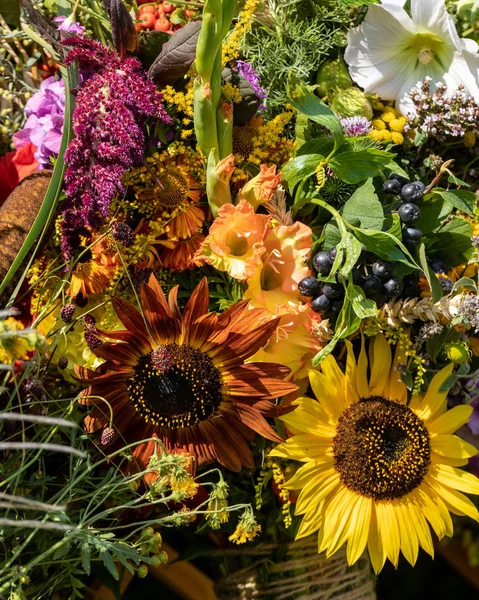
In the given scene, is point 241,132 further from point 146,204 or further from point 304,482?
point 304,482

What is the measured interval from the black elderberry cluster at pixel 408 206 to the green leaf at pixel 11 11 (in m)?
0.66

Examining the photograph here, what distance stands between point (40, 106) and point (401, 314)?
0.60 metres

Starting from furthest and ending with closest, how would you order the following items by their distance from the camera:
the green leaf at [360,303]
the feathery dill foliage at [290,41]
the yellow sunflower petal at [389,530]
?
the feathery dill foliage at [290,41], the yellow sunflower petal at [389,530], the green leaf at [360,303]

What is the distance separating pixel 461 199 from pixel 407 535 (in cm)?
47

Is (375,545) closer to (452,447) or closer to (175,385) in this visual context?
(452,447)

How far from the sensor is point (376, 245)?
0.95 metres

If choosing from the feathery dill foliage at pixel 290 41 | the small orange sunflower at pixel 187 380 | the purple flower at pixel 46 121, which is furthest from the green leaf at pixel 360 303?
the purple flower at pixel 46 121

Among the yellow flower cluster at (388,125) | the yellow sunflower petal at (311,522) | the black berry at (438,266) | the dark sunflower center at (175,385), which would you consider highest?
the yellow flower cluster at (388,125)

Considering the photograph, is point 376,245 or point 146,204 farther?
point 146,204

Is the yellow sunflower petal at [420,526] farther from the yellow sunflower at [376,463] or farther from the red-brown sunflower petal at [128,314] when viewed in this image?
the red-brown sunflower petal at [128,314]

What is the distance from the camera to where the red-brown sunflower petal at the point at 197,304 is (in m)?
0.95

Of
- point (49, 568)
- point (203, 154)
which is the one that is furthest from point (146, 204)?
point (49, 568)

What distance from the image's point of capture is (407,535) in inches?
40.7

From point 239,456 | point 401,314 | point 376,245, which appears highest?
point 376,245
